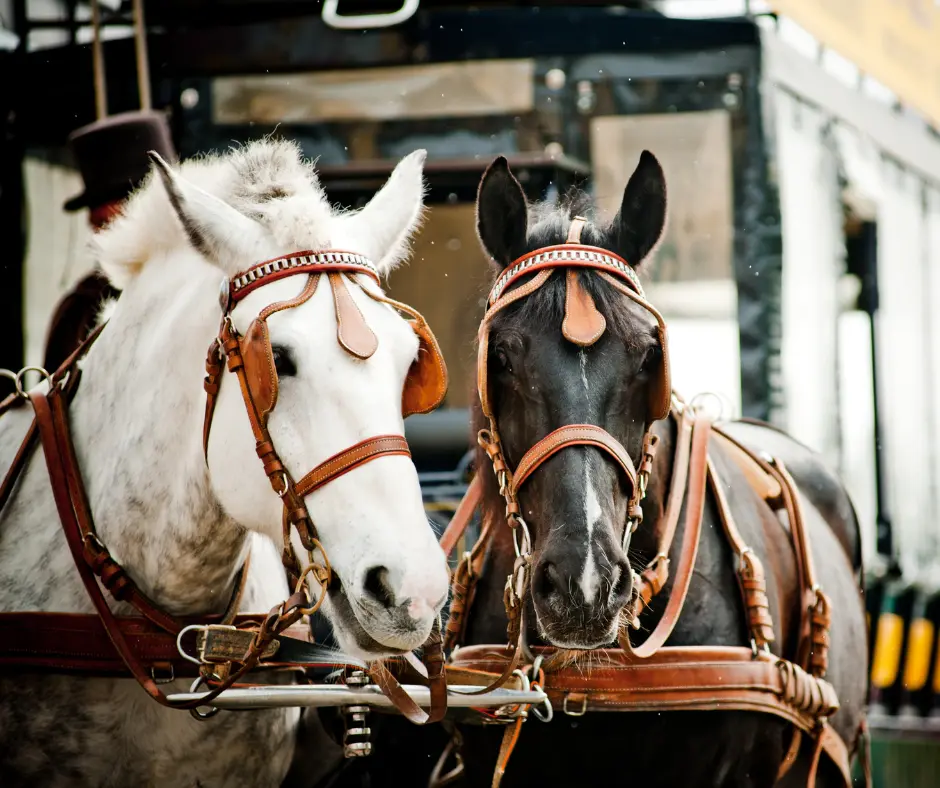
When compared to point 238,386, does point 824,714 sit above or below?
below

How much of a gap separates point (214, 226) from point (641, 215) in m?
1.00

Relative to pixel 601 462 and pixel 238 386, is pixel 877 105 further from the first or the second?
pixel 238 386

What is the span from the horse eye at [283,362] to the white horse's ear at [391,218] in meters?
0.35

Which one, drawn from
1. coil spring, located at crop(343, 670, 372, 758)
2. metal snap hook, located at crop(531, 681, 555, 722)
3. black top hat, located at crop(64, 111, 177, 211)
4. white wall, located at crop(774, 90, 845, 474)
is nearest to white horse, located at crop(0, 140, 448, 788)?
coil spring, located at crop(343, 670, 372, 758)

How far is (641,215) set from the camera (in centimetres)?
267

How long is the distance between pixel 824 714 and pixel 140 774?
1560 mm

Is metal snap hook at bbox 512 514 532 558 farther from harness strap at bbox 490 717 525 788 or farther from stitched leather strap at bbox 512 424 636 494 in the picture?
harness strap at bbox 490 717 525 788

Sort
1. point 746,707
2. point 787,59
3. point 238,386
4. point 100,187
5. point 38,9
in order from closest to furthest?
point 238,386
point 746,707
point 100,187
point 787,59
point 38,9

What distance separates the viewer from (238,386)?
2.08 metres

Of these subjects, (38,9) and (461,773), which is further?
(38,9)

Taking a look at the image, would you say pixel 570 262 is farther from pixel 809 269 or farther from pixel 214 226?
pixel 809 269

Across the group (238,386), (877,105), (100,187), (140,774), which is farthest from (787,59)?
(140,774)

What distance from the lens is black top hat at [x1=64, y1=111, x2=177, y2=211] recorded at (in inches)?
141

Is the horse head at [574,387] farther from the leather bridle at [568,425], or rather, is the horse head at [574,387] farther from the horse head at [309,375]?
the horse head at [309,375]
